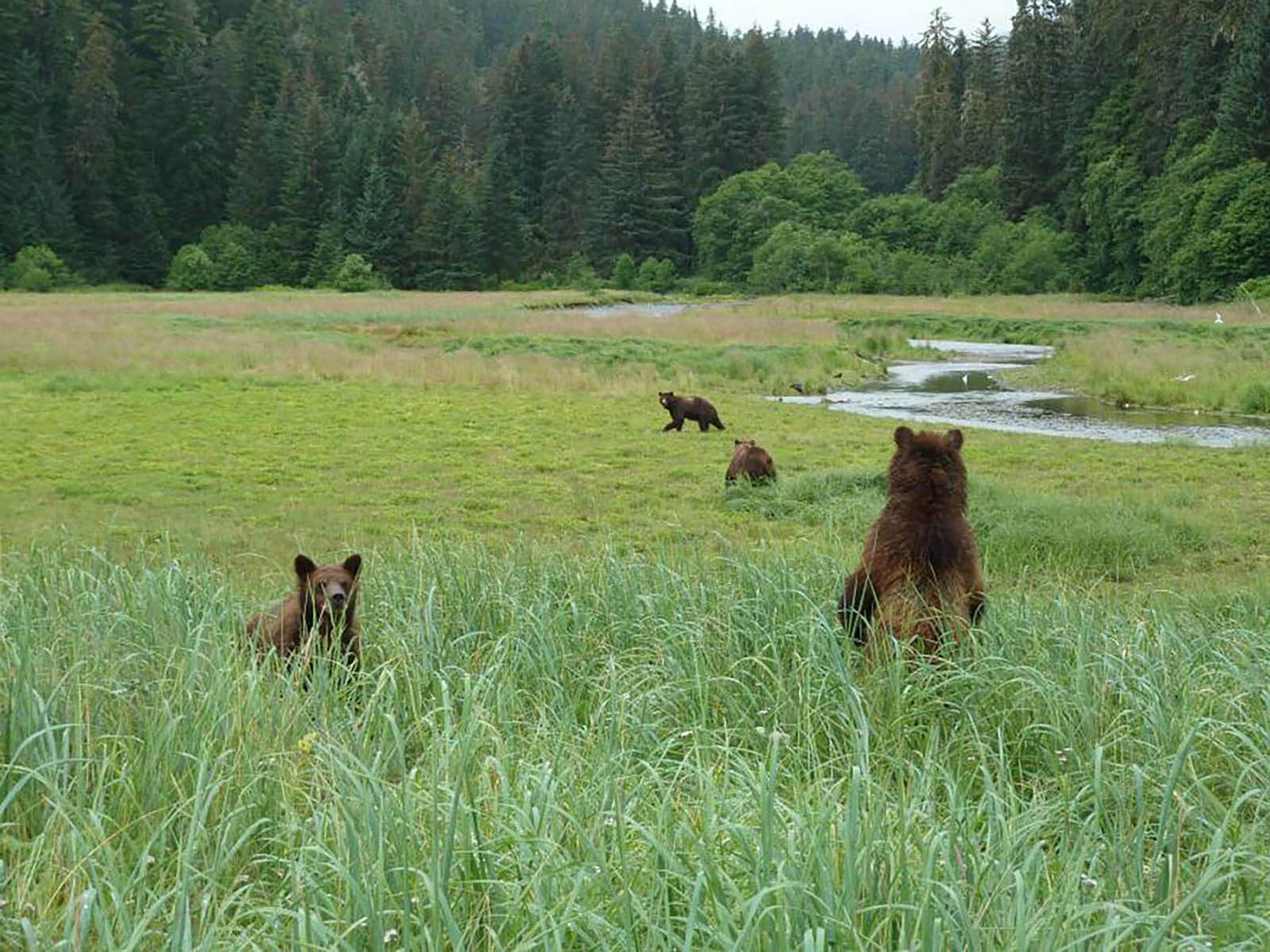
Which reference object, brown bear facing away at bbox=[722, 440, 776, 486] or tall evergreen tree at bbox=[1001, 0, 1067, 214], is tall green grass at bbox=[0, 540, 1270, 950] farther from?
tall evergreen tree at bbox=[1001, 0, 1067, 214]

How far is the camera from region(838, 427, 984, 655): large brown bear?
5273 millimetres

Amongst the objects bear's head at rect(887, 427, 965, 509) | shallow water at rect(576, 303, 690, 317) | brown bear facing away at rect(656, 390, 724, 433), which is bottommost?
brown bear facing away at rect(656, 390, 724, 433)

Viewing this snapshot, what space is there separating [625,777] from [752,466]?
11050 mm

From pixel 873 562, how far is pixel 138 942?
3476 millimetres

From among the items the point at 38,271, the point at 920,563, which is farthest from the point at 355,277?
the point at 920,563

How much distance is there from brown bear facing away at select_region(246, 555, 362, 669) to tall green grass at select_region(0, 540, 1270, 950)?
0.16 metres

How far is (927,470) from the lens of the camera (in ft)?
17.8

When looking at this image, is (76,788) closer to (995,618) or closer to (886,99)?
(995,618)

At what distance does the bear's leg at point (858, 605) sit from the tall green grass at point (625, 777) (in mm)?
166

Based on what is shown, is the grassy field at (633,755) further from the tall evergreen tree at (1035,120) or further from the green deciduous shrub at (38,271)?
the tall evergreen tree at (1035,120)

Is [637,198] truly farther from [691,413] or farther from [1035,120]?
[691,413]

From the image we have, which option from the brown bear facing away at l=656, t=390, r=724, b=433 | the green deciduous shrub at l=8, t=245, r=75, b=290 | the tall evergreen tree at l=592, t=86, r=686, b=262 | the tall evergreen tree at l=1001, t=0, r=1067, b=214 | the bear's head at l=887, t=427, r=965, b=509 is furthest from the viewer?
the tall evergreen tree at l=592, t=86, r=686, b=262

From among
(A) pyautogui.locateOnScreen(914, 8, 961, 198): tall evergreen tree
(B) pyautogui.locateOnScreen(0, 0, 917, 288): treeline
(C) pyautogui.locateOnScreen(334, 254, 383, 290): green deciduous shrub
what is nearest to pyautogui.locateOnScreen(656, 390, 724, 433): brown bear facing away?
(C) pyautogui.locateOnScreen(334, 254, 383, 290): green deciduous shrub

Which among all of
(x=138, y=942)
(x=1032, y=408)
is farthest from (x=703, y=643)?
(x=1032, y=408)
